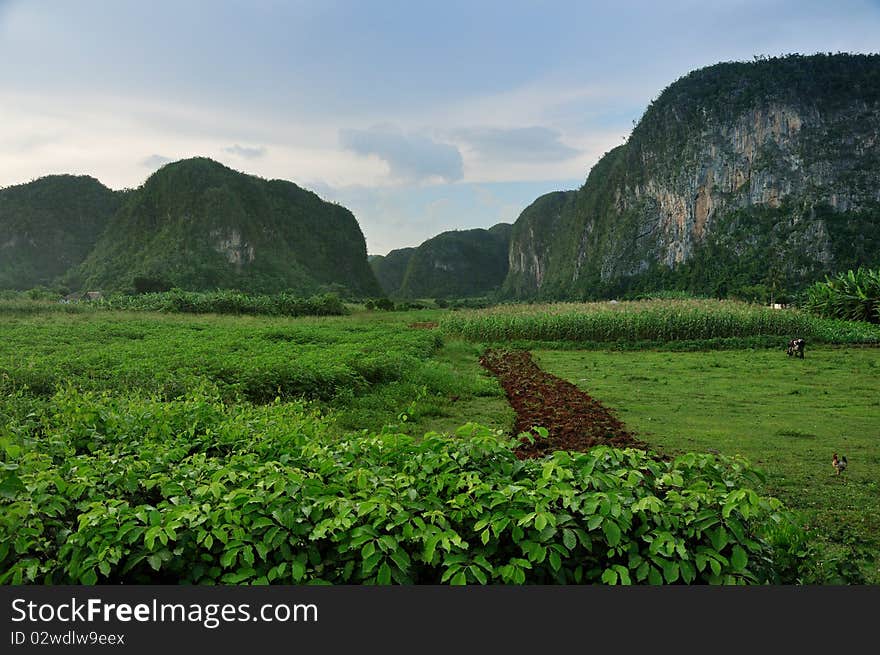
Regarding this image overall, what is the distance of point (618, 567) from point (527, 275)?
148 metres

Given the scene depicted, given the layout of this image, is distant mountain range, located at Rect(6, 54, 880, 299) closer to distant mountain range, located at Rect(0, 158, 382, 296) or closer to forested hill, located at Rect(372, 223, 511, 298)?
distant mountain range, located at Rect(0, 158, 382, 296)

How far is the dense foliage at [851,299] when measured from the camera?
87.4 feet

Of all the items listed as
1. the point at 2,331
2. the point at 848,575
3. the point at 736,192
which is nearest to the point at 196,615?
the point at 848,575

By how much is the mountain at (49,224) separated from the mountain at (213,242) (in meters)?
10.3

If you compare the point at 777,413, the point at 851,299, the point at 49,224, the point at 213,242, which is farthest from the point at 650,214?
the point at 49,224

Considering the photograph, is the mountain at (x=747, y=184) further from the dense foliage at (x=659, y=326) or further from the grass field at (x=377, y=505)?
the grass field at (x=377, y=505)

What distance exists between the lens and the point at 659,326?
918 inches

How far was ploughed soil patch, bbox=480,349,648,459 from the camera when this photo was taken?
780cm

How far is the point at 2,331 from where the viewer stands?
18.9 meters

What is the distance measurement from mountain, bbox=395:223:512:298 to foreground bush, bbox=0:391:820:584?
152192mm

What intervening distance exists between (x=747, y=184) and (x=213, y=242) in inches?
3129

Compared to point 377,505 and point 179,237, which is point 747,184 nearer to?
point 179,237

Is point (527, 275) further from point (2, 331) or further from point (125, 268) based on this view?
point (2, 331)

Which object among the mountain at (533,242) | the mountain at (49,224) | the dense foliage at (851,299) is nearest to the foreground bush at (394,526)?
the dense foliage at (851,299)
